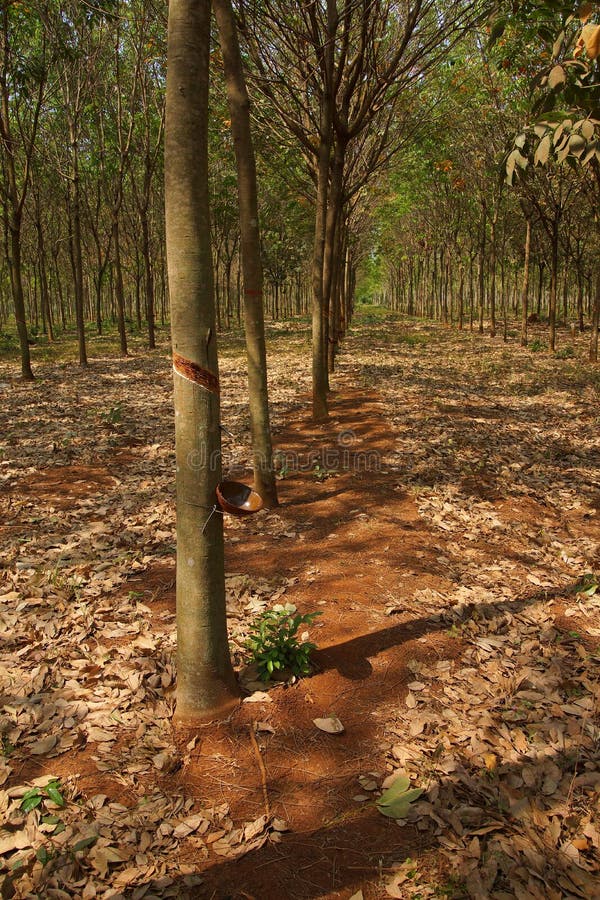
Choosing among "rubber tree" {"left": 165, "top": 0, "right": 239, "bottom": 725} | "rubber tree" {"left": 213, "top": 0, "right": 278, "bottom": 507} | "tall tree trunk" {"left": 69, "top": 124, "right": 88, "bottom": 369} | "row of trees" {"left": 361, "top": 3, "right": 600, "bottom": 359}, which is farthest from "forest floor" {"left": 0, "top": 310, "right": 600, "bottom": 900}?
"tall tree trunk" {"left": 69, "top": 124, "right": 88, "bottom": 369}

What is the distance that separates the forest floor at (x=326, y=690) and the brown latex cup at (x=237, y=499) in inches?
48.3

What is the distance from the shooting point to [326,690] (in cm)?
341

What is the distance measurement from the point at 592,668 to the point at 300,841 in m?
2.20

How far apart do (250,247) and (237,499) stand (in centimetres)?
384

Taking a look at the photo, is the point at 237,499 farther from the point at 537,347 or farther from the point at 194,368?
the point at 537,347

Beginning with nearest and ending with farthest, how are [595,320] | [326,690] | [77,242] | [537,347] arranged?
[326,690], [77,242], [595,320], [537,347]

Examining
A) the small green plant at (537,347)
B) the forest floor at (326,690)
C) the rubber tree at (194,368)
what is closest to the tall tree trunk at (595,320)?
the small green plant at (537,347)

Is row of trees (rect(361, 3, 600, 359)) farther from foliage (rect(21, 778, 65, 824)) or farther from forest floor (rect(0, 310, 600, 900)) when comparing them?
foliage (rect(21, 778, 65, 824))

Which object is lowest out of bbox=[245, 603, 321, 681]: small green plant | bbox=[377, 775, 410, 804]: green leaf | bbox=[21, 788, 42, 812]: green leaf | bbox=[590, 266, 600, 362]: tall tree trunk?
bbox=[377, 775, 410, 804]: green leaf

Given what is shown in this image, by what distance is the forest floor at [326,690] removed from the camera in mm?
2387

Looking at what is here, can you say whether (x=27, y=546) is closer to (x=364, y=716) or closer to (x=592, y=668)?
(x=364, y=716)

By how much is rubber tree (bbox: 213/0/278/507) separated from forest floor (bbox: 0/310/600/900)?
715 millimetres

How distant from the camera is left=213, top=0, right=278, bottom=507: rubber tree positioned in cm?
543

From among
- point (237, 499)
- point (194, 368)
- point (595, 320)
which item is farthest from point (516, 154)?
point (595, 320)
